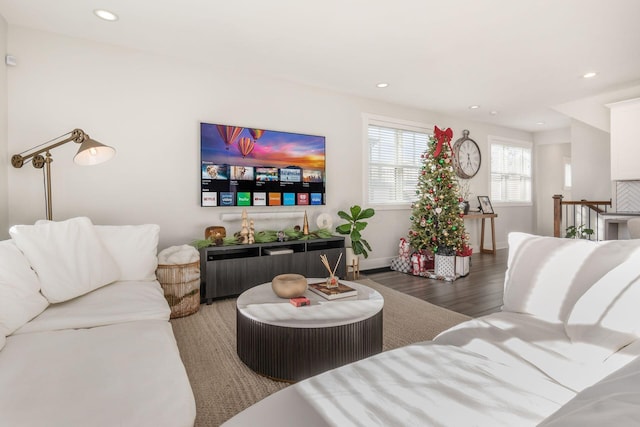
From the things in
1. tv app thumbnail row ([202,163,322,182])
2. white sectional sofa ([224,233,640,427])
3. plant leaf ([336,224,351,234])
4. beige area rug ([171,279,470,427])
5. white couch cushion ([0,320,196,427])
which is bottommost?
beige area rug ([171,279,470,427])

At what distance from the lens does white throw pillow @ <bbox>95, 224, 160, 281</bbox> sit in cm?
245

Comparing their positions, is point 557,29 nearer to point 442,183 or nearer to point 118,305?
point 442,183

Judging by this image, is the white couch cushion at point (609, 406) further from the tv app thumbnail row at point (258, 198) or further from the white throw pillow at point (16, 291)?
the tv app thumbnail row at point (258, 198)

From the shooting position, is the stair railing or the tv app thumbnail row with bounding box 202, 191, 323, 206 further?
the stair railing

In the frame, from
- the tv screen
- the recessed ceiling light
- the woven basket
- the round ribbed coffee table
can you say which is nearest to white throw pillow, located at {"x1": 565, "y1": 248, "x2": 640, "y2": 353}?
the round ribbed coffee table

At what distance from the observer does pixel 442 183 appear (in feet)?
15.2

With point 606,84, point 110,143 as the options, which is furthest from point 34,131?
point 606,84

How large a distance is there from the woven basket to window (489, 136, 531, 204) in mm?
5975

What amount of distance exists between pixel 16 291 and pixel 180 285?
4.37 feet

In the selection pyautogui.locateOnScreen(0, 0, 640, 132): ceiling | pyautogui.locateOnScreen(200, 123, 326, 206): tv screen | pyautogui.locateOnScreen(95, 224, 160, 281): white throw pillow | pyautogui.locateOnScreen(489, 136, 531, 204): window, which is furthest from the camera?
pyautogui.locateOnScreen(489, 136, 531, 204): window

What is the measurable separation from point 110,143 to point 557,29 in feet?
14.3

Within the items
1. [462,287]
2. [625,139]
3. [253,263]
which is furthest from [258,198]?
[625,139]

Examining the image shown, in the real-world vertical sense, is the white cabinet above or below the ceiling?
below

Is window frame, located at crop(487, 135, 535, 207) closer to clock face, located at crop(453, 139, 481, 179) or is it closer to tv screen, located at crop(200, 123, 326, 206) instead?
clock face, located at crop(453, 139, 481, 179)
